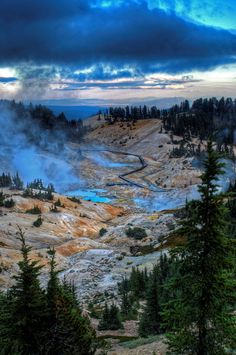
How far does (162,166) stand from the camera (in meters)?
185

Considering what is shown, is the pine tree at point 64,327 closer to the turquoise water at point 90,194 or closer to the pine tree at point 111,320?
the pine tree at point 111,320

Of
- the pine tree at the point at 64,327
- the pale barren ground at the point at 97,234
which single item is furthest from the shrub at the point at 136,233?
the pine tree at the point at 64,327

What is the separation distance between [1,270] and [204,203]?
167 ft

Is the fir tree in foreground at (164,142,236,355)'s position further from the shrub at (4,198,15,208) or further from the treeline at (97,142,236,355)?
the shrub at (4,198,15,208)

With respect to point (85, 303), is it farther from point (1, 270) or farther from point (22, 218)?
point (22, 218)

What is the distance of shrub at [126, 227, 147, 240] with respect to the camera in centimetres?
8681

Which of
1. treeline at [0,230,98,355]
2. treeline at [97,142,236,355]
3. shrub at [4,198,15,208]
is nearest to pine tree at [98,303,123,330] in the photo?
treeline at [0,230,98,355]

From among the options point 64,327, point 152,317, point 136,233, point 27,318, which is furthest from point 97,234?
point 64,327

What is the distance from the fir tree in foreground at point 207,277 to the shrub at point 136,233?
7276 cm

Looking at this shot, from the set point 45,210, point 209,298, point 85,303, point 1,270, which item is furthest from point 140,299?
point 45,210

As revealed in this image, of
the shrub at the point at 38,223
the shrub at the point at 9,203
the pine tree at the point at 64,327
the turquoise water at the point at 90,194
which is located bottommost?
the turquoise water at the point at 90,194

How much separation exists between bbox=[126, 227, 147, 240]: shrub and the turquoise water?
48794mm

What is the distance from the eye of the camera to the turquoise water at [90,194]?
141225 mm

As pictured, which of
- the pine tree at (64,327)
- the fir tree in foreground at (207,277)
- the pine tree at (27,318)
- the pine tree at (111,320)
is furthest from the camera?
the pine tree at (111,320)
